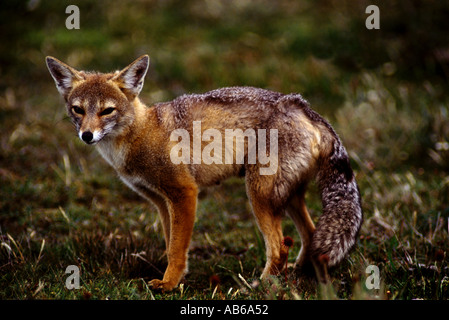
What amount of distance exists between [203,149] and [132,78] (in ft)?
3.33

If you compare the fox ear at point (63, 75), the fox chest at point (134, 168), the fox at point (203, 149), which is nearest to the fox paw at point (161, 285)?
the fox at point (203, 149)

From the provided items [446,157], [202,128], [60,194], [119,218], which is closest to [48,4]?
[60,194]

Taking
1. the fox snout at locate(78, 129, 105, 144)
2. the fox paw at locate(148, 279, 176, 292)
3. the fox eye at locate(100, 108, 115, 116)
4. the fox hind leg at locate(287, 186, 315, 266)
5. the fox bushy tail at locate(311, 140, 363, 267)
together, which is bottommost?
the fox paw at locate(148, 279, 176, 292)

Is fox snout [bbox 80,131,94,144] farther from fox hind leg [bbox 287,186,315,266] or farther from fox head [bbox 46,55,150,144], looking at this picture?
fox hind leg [bbox 287,186,315,266]

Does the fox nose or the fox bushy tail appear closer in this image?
the fox bushy tail

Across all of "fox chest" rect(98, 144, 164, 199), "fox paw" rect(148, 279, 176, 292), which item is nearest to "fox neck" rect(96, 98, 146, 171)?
"fox chest" rect(98, 144, 164, 199)

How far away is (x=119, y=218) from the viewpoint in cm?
555

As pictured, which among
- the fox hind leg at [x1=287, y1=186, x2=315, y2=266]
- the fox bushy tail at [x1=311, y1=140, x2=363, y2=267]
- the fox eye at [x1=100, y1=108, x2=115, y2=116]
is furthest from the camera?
the fox hind leg at [x1=287, y1=186, x2=315, y2=266]

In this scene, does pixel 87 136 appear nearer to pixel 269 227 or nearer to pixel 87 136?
pixel 87 136

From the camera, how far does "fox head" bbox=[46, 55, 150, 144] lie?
4.22m

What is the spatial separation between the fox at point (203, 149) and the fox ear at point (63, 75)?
1 cm

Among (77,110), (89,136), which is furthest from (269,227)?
(77,110)

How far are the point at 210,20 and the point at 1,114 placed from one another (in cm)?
555

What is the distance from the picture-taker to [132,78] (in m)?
4.57
